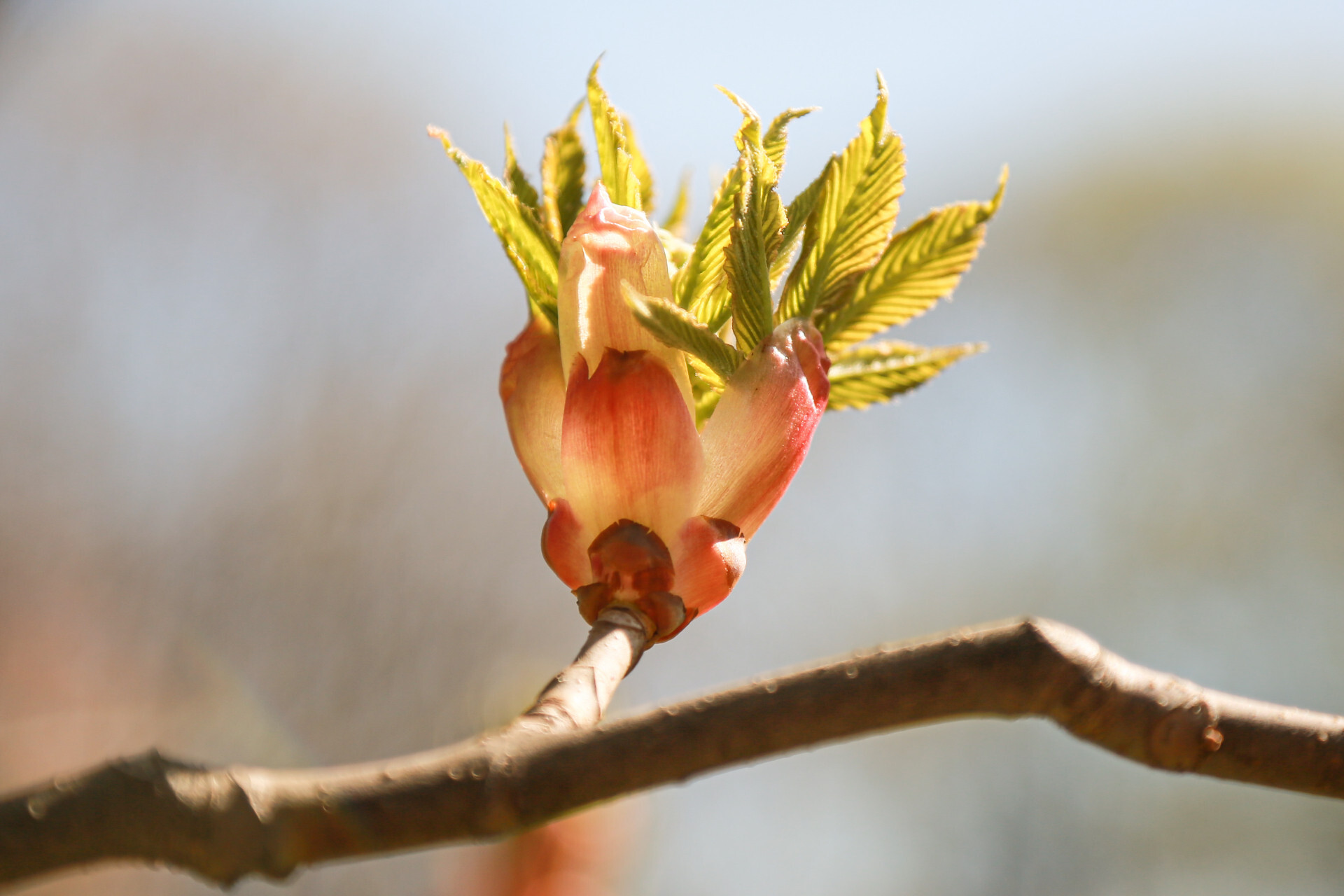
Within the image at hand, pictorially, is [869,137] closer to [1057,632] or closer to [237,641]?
[1057,632]

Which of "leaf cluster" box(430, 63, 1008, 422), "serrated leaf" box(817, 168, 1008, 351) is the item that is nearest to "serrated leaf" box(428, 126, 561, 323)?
"leaf cluster" box(430, 63, 1008, 422)

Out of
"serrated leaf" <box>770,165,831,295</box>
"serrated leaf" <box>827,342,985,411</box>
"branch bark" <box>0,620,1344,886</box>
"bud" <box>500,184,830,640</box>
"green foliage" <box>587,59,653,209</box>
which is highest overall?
"green foliage" <box>587,59,653,209</box>

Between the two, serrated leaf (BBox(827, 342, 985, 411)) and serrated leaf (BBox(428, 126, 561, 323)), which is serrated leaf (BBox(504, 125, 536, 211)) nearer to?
serrated leaf (BBox(428, 126, 561, 323))

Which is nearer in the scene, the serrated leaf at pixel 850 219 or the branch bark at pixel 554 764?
the branch bark at pixel 554 764

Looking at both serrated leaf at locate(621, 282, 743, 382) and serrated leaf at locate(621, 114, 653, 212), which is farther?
serrated leaf at locate(621, 114, 653, 212)

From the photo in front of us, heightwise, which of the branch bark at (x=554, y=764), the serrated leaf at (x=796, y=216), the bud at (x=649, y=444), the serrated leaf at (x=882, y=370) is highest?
the serrated leaf at (x=796, y=216)

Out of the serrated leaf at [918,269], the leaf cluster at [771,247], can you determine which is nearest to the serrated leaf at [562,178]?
the leaf cluster at [771,247]

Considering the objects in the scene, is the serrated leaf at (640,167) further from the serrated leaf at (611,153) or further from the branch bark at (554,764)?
the branch bark at (554,764)
